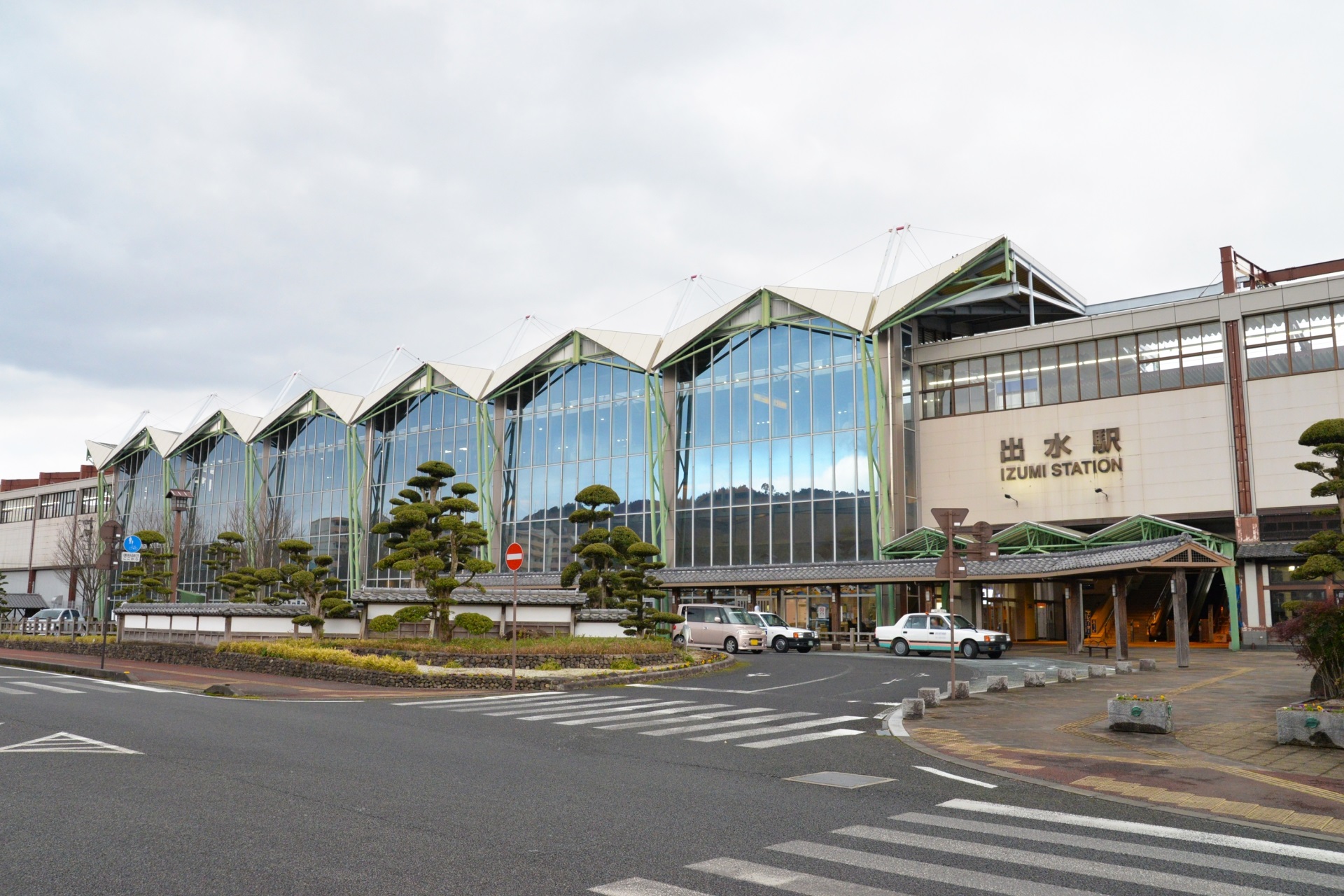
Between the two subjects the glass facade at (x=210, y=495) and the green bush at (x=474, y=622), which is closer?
the green bush at (x=474, y=622)

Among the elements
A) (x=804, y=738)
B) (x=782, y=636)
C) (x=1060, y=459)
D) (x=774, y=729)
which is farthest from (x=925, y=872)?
(x=1060, y=459)

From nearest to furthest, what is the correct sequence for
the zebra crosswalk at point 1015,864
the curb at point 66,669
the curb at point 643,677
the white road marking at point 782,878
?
the white road marking at point 782,878 → the zebra crosswalk at point 1015,864 → the curb at point 643,677 → the curb at point 66,669

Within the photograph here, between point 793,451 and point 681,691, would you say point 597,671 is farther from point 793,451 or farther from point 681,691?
point 793,451

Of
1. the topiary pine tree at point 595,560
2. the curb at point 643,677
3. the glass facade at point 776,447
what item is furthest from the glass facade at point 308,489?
the curb at point 643,677

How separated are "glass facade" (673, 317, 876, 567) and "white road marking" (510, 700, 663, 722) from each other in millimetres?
27177

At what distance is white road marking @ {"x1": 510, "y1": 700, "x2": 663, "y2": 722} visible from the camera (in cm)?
1586

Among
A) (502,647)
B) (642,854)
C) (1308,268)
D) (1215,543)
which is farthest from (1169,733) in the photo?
(1308,268)

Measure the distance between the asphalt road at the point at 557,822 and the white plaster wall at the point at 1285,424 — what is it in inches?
1289

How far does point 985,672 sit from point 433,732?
1740 cm

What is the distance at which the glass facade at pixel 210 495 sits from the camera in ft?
219

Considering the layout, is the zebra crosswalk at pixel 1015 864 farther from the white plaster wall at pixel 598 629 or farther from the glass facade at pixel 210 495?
the glass facade at pixel 210 495

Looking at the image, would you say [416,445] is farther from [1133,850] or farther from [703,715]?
[1133,850]

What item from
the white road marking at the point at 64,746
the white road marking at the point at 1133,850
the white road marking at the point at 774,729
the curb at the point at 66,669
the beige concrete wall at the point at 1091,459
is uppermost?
the beige concrete wall at the point at 1091,459

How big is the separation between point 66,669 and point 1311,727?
1171 inches
